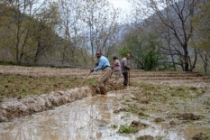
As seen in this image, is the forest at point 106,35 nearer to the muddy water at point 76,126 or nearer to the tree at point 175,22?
the tree at point 175,22

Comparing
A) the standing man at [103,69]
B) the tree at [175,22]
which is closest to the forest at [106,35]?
the tree at [175,22]

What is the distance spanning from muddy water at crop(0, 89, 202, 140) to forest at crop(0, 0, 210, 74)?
1918cm

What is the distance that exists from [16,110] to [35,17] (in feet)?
115

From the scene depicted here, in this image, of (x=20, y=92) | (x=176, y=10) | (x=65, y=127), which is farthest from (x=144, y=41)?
(x=65, y=127)

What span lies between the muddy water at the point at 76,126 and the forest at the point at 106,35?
1918 cm

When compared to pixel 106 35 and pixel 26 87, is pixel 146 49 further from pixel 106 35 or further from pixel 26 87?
pixel 26 87

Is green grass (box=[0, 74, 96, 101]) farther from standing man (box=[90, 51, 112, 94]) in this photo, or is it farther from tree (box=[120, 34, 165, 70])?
tree (box=[120, 34, 165, 70])

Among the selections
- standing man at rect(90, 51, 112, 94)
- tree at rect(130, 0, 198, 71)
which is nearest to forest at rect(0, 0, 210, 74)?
tree at rect(130, 0, 198, 71)

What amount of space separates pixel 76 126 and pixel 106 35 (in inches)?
1683

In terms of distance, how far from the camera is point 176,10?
3622 cm

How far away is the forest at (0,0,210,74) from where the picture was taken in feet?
116

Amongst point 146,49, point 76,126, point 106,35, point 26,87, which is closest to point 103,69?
point 26,87

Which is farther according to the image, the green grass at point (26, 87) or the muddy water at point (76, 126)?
the green grass at point (26, 87)

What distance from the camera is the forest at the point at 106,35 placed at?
1390 inches
